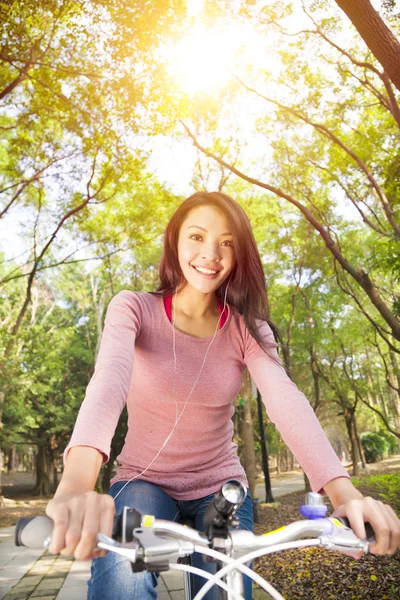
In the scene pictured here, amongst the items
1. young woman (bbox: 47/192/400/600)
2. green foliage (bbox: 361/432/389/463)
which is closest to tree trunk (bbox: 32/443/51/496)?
green foliage (bbox: 361/432/389/463)

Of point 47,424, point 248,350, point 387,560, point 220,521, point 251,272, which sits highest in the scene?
point 47,424

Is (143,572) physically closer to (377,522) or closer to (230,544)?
(230,544)

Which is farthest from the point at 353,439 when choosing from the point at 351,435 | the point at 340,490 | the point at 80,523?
the point at 80,523

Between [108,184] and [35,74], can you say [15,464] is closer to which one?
[108,184]

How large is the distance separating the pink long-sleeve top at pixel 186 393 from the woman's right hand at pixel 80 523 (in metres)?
0.74

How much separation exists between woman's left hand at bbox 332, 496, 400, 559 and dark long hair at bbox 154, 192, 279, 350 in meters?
0.89

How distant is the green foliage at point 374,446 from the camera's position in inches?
1282

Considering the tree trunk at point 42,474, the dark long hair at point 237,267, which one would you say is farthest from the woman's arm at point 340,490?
the tree trunk at point 42,474

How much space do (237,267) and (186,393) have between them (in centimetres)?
60

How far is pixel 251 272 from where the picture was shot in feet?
7.27

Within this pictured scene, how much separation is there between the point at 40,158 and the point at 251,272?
460 inches

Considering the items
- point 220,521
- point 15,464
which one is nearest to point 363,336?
point 220,521

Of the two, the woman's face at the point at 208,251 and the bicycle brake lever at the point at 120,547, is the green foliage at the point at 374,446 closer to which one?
the woman's face at the point at 208,251

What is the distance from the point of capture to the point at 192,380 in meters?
1.98
